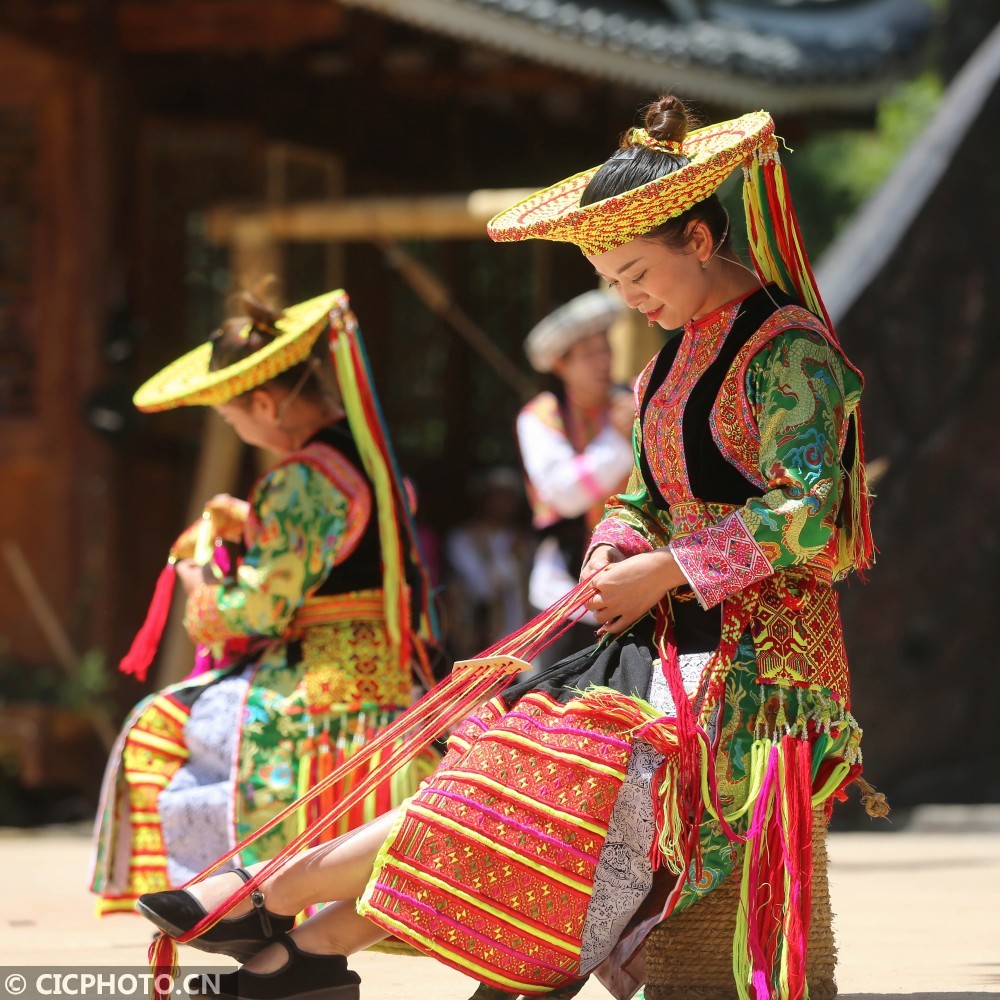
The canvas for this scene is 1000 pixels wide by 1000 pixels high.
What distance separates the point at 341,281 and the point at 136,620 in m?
1.91

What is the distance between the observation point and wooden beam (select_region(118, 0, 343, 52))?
8.39 meters

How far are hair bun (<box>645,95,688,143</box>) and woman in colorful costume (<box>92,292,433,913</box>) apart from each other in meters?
1.39

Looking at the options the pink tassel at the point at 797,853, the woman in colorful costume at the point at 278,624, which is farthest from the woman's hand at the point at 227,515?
the pink tassel at the point at 797,853

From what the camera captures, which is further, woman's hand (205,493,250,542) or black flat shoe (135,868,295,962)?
woman's hand (205,493,250,542)

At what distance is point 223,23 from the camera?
8.60 m

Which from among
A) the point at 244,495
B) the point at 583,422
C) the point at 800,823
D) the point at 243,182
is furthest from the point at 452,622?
the point at 800,823

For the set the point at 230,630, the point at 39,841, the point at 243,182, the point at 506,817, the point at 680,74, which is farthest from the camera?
the point at 243,182

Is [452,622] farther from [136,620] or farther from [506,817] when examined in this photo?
[506,817]

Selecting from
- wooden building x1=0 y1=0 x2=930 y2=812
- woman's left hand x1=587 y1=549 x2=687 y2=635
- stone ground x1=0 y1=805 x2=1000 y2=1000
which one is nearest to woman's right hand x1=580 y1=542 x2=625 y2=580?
woman's left hand x1=587 y1=549 x2=687 y2=635

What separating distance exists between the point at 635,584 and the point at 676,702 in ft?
0.67

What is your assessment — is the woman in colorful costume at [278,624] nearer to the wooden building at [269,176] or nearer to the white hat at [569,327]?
the white hat at [569,327]

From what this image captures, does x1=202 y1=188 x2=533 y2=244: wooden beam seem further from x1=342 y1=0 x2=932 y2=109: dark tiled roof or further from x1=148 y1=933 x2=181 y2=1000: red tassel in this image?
x1=148 y1=933 x2=181 y2=1000: red tassel

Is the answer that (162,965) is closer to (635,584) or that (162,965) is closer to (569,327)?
(635,584)

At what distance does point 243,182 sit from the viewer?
9742mm
